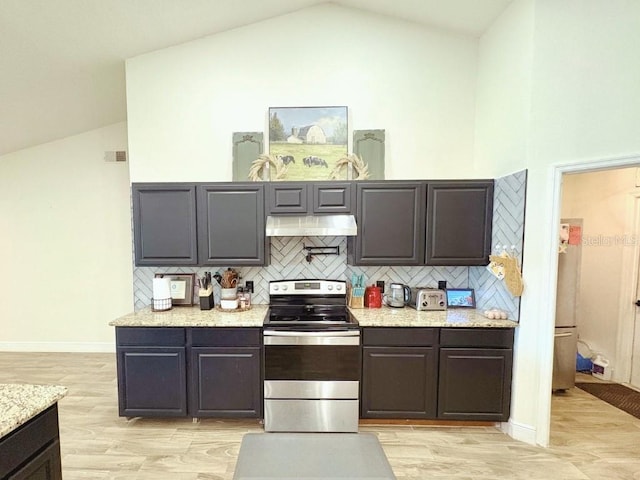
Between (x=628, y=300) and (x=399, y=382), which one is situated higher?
(x=628, y=300)

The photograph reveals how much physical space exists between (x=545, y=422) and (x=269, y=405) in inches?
88.8

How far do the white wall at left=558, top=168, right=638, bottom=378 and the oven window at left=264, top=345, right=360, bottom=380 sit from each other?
116 inches

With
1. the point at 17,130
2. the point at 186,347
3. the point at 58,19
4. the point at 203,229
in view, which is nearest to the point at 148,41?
the point at 58,19

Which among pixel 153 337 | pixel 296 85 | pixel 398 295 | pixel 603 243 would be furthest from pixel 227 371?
pixel 603 243

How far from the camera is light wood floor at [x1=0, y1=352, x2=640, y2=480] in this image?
229 centimetres

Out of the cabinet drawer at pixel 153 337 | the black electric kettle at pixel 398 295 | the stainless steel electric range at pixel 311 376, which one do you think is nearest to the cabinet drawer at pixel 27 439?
the cabinet drawer at pixel 153 337

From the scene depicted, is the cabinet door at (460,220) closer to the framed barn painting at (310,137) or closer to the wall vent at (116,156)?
the framed barn painting at (310,137)

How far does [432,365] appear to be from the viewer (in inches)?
108

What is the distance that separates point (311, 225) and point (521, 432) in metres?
2.48

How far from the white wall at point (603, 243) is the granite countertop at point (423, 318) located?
1729mm

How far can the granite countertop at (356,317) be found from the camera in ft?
8.92

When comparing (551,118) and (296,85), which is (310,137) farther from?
(551,118)

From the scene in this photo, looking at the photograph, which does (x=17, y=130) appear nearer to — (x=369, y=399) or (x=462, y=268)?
(x=369, y=399)

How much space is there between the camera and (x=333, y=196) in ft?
9.89
